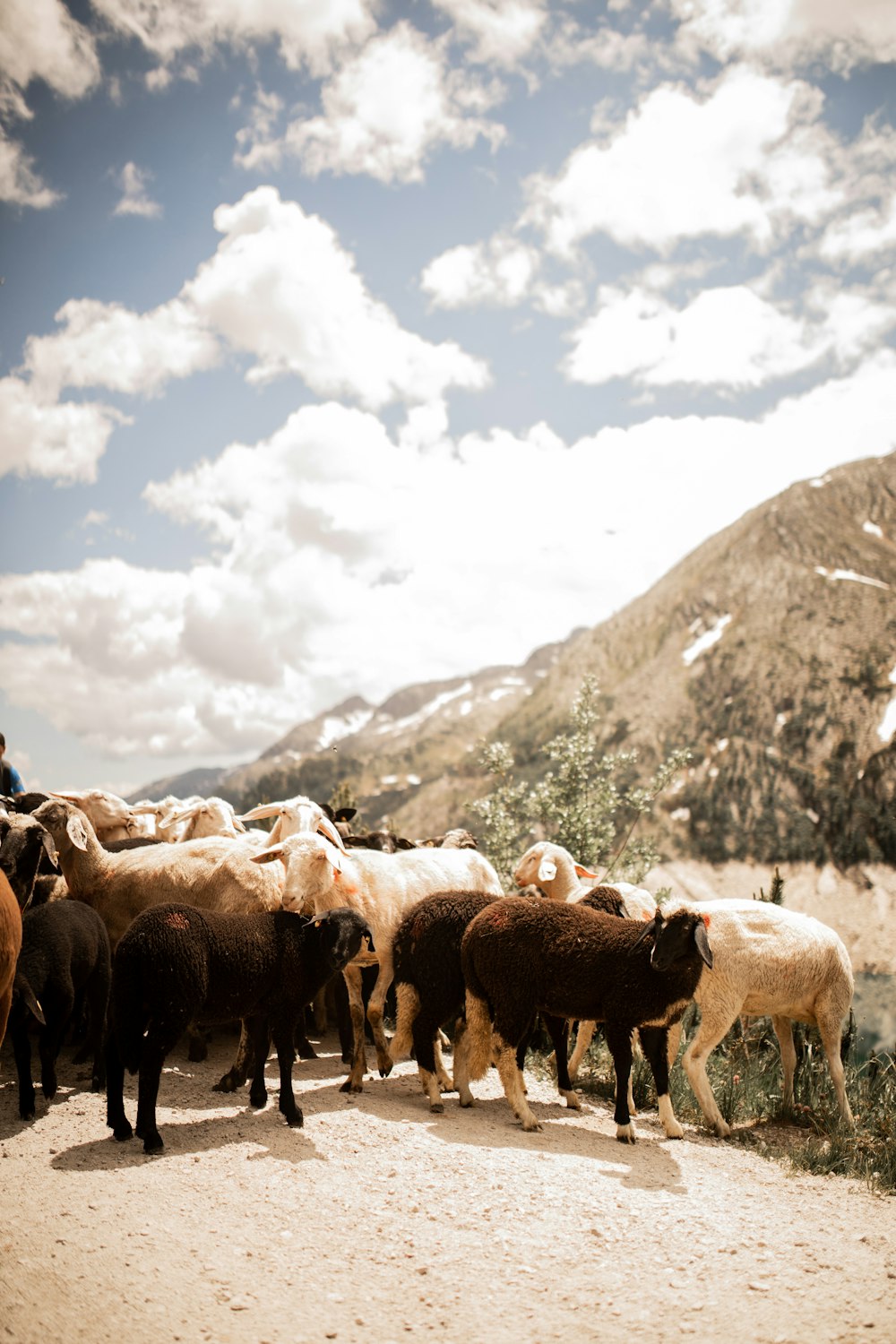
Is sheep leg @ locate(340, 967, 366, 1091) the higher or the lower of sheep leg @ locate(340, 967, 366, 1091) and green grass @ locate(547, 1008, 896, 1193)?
the higher

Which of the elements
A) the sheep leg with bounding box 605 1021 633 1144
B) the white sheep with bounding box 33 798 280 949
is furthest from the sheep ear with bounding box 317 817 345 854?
the sheep leg with bounding box 605 1021 633 1144

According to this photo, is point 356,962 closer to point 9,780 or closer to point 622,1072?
point 622,1072

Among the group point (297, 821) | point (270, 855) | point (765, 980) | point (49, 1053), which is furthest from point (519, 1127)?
point (49, 1053)

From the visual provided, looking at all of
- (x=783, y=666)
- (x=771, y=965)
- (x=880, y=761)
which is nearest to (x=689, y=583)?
(x=783, y=666)

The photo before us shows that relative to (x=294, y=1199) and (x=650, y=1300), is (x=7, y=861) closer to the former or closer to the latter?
(x=294, y=1199)

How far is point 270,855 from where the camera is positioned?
855 cm

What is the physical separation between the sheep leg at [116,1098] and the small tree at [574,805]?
1287 cm

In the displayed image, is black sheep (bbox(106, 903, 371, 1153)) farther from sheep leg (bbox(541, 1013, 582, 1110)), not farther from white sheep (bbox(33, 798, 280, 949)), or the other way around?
sheep leg (bbox(541, 1013, 582, 1110))

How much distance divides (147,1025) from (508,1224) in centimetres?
299

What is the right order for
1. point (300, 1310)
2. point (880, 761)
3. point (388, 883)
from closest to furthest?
point (300, 1310), point (388, 883), point (880, 761)

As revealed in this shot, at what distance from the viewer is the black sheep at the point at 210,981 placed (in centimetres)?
644

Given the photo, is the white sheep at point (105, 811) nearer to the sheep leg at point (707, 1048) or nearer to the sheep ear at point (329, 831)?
the sheep ear at point (329, 831)

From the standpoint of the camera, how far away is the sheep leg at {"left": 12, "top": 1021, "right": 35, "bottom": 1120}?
7016 mm

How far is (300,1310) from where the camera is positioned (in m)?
4.58
